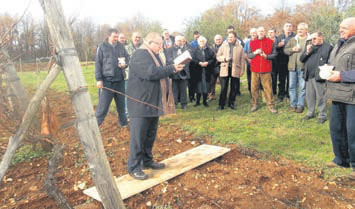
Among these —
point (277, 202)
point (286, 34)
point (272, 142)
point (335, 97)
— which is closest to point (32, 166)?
point (277, 202)

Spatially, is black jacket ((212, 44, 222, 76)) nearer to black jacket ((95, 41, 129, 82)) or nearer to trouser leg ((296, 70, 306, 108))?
trouser leg ((296, 70, 306, 108))

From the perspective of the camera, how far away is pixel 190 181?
13.6 ft

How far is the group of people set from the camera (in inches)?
156

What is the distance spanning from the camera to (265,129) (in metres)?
6.44

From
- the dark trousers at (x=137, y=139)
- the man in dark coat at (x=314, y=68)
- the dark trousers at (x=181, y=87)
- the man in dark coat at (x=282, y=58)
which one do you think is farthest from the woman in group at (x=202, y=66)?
the dark trousers at (x=137, y=139)

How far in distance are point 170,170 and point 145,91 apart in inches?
51.3

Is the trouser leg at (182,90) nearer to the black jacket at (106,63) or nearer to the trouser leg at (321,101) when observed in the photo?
the black jacket at (106,63)

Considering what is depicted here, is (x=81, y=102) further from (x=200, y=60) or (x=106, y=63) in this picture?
(x=200, y=60)

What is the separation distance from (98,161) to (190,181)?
1.89 meters

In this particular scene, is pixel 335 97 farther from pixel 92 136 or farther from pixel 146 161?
pixel 92 136

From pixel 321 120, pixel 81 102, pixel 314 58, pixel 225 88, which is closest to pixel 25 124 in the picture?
pixel 81 102

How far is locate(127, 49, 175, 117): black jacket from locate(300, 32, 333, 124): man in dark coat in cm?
354

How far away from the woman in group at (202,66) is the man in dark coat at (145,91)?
451 centimetres

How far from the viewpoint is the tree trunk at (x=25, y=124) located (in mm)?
2316
